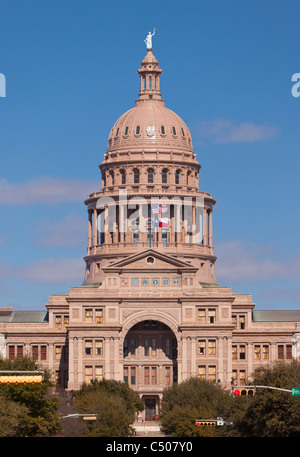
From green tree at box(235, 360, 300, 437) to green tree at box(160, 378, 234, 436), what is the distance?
850 cm

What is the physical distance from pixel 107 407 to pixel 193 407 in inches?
509

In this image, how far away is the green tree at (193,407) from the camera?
569 feet

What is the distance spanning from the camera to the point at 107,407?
579 feet

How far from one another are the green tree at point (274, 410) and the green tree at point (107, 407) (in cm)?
1503

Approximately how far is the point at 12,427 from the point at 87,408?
33246mm

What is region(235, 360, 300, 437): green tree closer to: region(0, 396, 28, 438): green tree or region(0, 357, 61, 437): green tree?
region(0, 357, 61, 437): green tree

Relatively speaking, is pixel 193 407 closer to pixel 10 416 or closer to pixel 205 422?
pixel 205 422

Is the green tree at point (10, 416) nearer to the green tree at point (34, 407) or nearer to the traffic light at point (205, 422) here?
the green tree at point (34, 407)

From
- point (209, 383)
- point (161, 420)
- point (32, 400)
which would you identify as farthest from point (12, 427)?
point (209, 383)

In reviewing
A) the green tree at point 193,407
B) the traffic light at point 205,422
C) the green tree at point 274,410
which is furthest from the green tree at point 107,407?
the green tree at point 274,410

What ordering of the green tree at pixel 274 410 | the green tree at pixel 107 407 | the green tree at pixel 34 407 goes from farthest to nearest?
1. the green tree at pixel 107 407
2. the green tree at pixel 34 407
3. the green tree at pixel 274 410

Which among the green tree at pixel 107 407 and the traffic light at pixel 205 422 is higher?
Answer: the green tree at pixel 107 407
